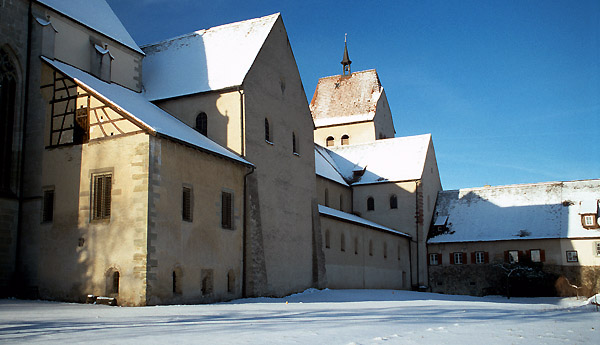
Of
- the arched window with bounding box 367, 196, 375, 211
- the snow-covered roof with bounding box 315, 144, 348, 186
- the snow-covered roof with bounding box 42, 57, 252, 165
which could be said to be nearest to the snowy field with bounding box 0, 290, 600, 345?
the snow-covered roof with bounding box 42, 57, 252, 165

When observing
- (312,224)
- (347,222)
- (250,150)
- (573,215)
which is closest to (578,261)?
(573,215)

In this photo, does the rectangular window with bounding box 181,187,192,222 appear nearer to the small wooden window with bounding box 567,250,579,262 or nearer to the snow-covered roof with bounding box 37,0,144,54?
the snow-covered roof with bounding box 37,0,144,54

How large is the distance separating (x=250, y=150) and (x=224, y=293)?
24.1ft

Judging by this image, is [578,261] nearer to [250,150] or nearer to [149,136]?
[250,150]

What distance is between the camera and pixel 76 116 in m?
25.5

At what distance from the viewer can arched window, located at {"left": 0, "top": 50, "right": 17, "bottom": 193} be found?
26.1 metres

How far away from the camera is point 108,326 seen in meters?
14.8

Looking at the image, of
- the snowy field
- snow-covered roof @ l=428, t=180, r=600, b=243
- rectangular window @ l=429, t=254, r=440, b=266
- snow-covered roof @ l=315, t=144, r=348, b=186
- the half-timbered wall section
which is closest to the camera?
the snowy field

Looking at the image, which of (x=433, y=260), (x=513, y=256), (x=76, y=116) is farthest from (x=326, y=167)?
(x=76, y=116)

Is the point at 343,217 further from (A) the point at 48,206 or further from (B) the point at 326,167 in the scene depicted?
(A) the point at 48,206

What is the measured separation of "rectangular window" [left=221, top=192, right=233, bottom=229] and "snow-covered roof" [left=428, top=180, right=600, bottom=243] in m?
28.5

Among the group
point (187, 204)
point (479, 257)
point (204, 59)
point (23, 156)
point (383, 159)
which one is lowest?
point (479, 257)

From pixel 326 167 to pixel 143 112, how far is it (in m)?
25.3

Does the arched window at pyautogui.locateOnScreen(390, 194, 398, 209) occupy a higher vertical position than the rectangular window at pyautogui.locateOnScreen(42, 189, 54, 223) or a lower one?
higher
